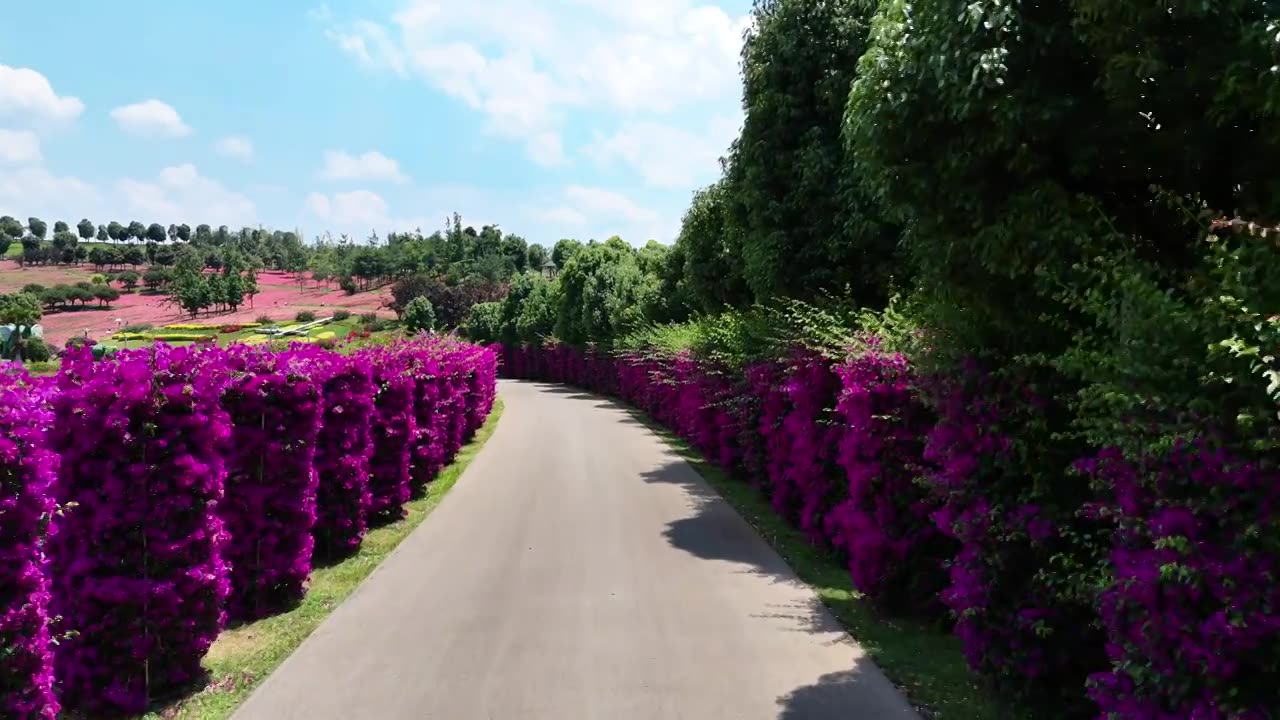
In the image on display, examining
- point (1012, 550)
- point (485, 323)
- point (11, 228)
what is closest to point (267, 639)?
point (1012, 550)

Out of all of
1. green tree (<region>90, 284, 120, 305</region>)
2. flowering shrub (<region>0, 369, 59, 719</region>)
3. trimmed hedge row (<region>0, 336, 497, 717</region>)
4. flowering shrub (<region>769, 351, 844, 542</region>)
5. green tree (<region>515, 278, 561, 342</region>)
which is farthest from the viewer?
green tree (<region>90, 284, 120, 305</region>)

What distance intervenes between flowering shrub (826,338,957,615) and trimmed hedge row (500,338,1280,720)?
15 millimetres

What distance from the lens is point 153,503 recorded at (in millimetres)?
5340

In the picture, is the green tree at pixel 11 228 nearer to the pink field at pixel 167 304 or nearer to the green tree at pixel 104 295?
the pink field at pixel 167 304

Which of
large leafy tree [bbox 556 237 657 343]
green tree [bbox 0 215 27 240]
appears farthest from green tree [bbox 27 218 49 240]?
large leafy tree [bbox 556 237 657 343]

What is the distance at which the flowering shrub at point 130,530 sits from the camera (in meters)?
5.15

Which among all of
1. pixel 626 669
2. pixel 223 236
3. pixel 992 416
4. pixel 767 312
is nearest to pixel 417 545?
pixel 626 669

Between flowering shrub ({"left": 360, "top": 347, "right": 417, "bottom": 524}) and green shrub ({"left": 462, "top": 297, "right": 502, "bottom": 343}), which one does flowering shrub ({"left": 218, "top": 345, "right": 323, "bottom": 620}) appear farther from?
green shrub ({"left": 462, "top": 297, "right": 502, "bottom": 343})

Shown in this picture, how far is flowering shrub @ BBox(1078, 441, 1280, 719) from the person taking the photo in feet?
9.11

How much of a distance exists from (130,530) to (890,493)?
5912mm

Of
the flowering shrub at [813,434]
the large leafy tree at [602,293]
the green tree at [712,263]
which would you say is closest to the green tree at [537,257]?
the large leafy tree at [602,293]

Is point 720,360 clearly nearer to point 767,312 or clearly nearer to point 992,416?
point 767,312

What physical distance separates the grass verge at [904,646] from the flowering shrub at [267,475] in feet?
16.7

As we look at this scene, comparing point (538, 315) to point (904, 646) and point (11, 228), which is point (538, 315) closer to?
point (904, 646)
